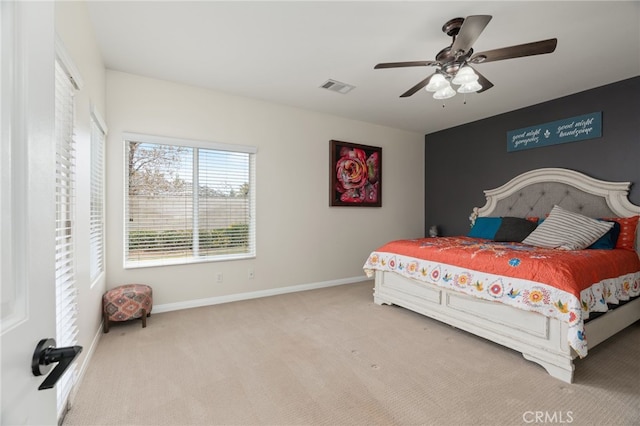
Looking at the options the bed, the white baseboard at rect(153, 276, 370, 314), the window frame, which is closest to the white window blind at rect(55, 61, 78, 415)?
Answer: the window frame

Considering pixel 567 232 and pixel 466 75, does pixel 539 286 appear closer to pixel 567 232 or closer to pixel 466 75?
pixel 567 232

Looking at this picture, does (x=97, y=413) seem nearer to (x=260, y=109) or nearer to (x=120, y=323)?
(x=120, y=323)

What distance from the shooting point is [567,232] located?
3080mm

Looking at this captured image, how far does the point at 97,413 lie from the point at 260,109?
3409 mm

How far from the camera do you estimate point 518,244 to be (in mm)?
3377

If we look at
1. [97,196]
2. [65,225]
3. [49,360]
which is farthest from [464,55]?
[97,196]

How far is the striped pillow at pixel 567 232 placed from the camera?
9.70 ft

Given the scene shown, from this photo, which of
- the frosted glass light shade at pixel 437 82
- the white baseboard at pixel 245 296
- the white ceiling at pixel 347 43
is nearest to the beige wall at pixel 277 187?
the white baseboard at pixel 245 296

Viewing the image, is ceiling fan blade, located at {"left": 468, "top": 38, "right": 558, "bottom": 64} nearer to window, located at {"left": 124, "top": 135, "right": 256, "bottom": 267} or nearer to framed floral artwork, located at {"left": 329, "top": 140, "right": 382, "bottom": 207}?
framed floral artwork, located at {"left": 329, "top": 140, "right": 382, "bottom": 207}

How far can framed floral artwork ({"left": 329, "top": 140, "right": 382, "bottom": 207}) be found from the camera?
450 centimetres

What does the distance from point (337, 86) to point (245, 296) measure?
2.84 metres

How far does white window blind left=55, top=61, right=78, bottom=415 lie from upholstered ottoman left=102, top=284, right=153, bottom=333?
942mm

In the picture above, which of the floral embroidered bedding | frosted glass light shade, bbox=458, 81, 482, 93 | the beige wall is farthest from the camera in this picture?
the beige wall

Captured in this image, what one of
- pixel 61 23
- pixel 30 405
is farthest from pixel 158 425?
pixel 61 23
